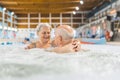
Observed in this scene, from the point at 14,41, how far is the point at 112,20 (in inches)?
337

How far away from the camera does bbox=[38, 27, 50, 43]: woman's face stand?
3.05m

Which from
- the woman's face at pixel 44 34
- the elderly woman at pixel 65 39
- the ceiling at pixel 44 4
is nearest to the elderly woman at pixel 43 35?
the woman's face at pixel 44 34

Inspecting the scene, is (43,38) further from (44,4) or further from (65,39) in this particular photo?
(44,4)

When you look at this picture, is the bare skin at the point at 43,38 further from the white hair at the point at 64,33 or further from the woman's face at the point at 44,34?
the white hair at the point at 64,33

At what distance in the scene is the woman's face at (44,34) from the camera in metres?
3.05

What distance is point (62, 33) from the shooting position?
6.75ft

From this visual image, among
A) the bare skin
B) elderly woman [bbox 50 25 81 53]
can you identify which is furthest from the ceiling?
elderly woman [bbox 50 25 81 53]

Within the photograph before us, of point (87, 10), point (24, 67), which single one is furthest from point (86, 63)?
point (87, 10)

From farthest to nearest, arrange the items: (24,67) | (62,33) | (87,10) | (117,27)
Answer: (87,10)
(117,27)
(62,33)
(24,67)

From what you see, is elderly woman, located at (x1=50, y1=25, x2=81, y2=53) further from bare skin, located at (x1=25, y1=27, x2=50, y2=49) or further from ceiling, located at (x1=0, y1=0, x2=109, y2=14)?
ceiling, located at (x1=0, y1=0, x2=109, y2=14)

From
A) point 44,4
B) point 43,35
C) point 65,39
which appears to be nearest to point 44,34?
point 43,35

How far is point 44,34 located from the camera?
3121 millimetres

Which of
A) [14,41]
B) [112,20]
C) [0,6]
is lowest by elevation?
[14,41]

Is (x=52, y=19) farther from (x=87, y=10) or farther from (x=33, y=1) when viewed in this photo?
(x=33, y=1)
